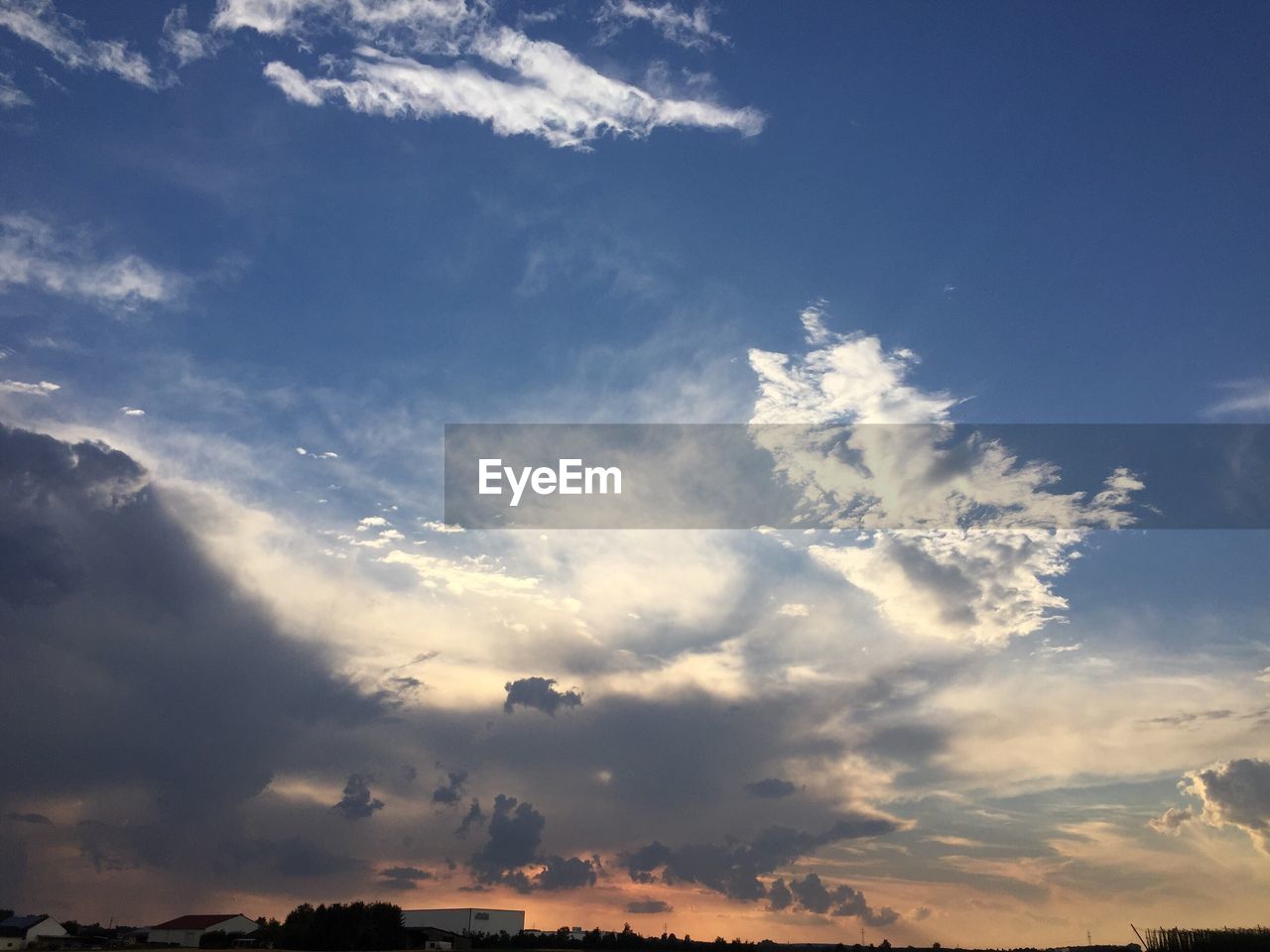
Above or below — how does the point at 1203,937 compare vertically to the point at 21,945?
above

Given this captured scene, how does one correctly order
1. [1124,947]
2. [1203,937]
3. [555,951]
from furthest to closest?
[555,951] < [1124,947] < [1203,937]

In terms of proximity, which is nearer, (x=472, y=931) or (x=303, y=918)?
(x=303, y=918)

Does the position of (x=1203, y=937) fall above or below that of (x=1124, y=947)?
above

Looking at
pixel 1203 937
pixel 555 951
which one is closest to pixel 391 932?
pixel 555 951

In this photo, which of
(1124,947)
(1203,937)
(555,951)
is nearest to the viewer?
(1203,937)

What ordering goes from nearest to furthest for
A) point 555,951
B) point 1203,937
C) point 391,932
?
point 1203,937, point 391,932, point 555,951

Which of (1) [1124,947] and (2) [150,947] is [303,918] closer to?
(2) [150,947]

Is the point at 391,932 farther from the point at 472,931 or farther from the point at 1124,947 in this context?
the point at 1124,947

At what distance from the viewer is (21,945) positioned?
195375mm

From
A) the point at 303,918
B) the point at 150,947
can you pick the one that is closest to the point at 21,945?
the point at 150,947

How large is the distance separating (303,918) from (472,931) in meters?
54.7

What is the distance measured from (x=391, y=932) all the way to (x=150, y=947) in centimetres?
7424

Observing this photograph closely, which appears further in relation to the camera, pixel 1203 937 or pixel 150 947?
pixel 150 947

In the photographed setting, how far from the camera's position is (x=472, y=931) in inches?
7844
